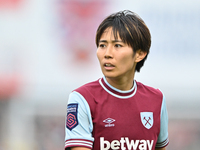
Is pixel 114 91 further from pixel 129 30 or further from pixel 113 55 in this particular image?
pixel 129 30

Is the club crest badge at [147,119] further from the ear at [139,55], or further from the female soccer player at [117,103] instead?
the ear at [139,55]

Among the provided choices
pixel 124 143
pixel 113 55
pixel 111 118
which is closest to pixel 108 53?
pixel 113 55

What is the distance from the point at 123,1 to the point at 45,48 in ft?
3.86

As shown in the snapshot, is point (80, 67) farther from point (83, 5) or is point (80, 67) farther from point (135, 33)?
point (135, 33)

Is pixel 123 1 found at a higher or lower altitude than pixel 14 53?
higher

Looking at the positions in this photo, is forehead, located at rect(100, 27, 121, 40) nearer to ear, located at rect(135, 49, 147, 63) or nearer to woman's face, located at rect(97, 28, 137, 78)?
woman's face, located at rect(97, 28, 137, 78)

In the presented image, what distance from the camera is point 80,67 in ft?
17.5

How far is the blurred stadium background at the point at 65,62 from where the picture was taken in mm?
Result: 5199

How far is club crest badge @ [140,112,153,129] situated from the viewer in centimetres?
197

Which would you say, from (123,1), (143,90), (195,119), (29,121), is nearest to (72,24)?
(123,1)

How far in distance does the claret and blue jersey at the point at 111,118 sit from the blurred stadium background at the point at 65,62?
10.4ft

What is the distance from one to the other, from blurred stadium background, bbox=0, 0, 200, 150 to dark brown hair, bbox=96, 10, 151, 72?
10.4 feet

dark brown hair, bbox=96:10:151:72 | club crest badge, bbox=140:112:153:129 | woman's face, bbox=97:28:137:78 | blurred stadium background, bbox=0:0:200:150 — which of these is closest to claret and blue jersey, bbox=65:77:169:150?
club crest badge, bbox=140:112:153:129

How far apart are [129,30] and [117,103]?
1.14ft
